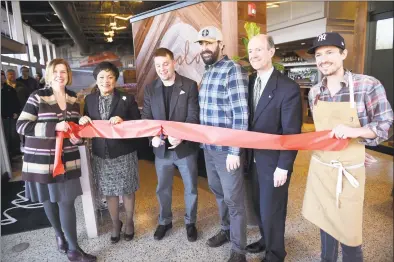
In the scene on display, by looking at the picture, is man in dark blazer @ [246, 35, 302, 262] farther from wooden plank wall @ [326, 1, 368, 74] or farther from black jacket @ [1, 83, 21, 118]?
black jacket @ [1, 83, 21, 118]

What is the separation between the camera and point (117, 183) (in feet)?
7.95

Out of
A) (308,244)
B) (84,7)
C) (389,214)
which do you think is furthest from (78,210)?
(84,7)

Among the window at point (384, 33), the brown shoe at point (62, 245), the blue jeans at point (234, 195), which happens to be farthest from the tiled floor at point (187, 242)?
the window at point (384, 33)

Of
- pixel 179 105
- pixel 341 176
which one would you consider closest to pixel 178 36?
pixel 179 105

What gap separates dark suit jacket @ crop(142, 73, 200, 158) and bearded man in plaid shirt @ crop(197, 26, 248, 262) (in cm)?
12

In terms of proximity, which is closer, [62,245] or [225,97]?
[225,97]

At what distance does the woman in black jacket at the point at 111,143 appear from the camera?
232 cm

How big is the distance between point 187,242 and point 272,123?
1384mm

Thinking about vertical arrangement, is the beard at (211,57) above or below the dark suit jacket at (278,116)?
above

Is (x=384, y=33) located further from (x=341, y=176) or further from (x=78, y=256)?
(x=78, y=256)

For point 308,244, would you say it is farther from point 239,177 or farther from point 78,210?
point 78,210

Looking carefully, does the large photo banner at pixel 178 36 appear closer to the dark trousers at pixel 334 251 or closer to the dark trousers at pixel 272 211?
the dark trousers at pixel 272 211

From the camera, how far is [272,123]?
1.89 meters

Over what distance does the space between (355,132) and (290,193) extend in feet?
7.03
